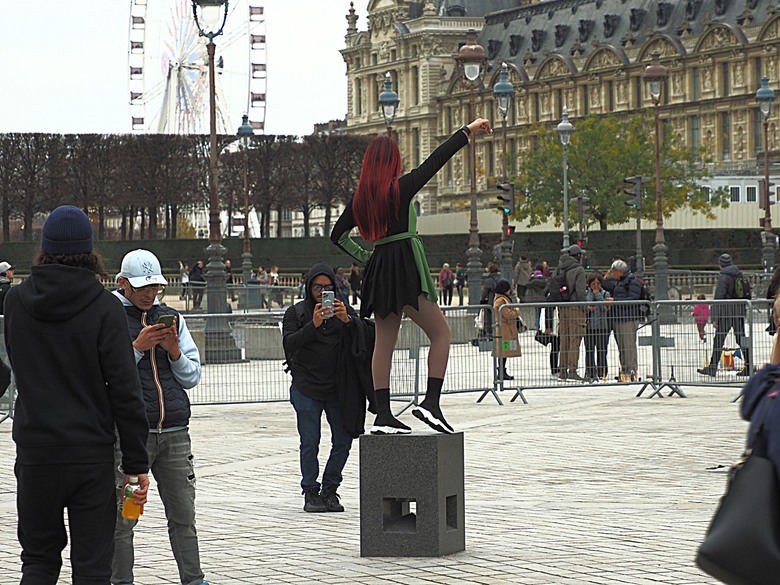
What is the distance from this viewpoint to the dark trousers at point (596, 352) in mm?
16766

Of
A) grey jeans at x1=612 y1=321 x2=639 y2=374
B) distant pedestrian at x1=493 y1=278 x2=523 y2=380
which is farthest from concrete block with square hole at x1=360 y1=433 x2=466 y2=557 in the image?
grey jeans at x1=612 y1=321 x2=639 y2=374

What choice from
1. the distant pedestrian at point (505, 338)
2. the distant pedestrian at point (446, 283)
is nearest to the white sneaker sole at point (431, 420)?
the distant pedestrian at point (505, 338)

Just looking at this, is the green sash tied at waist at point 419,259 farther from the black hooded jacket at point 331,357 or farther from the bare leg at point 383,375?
the black hooded jacket at point 331,357

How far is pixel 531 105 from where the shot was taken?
3937 inches

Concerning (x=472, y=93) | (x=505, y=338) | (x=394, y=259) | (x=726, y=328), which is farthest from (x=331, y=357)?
(x=472, y=93)

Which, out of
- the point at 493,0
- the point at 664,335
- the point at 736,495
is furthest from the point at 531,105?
the point at 736,495

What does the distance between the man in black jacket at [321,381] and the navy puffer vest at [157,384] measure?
7.97 ft

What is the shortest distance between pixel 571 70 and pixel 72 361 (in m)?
93.0

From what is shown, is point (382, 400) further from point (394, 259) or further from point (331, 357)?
point (331, 357)

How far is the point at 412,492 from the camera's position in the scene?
295 inches

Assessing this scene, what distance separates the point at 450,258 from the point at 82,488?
62976 millimetres

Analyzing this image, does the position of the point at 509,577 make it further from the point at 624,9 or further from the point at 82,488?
the point at 624,9

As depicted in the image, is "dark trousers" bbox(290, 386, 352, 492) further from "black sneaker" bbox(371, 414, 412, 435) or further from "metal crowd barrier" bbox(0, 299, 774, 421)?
"metal crowd barrier" bbox(0, 299, 774, 421)

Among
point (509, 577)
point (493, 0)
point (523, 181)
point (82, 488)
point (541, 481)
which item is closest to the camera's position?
point (82, 488)
